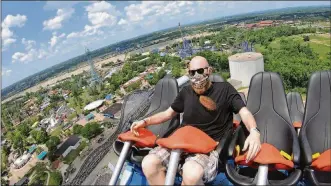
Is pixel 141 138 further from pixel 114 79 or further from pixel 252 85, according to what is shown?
pixel 114 79

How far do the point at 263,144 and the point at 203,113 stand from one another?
2.11 ft

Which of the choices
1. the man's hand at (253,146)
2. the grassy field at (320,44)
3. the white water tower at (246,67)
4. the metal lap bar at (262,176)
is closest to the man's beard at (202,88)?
the man's hand at (253,146)

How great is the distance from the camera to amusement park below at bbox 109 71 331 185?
2.12 metres

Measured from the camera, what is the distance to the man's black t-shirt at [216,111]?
2.61 m

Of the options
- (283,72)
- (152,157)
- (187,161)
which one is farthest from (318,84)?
(283,72)

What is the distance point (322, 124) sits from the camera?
112 inches

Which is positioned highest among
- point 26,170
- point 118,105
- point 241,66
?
point 241,66

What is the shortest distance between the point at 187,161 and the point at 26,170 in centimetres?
2637

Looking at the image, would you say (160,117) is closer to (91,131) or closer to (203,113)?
(203,113)

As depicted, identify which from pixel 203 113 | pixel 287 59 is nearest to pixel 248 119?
pixel 203 113

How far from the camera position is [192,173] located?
6.79 ft

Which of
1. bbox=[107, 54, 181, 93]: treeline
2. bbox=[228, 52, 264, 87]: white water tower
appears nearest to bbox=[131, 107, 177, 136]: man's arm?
bbox=[228, 52, 264, 87]: white water tower

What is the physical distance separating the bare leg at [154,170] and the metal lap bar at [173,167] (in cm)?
24

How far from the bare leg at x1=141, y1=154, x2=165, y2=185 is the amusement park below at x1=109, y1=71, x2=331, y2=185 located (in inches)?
3.4
